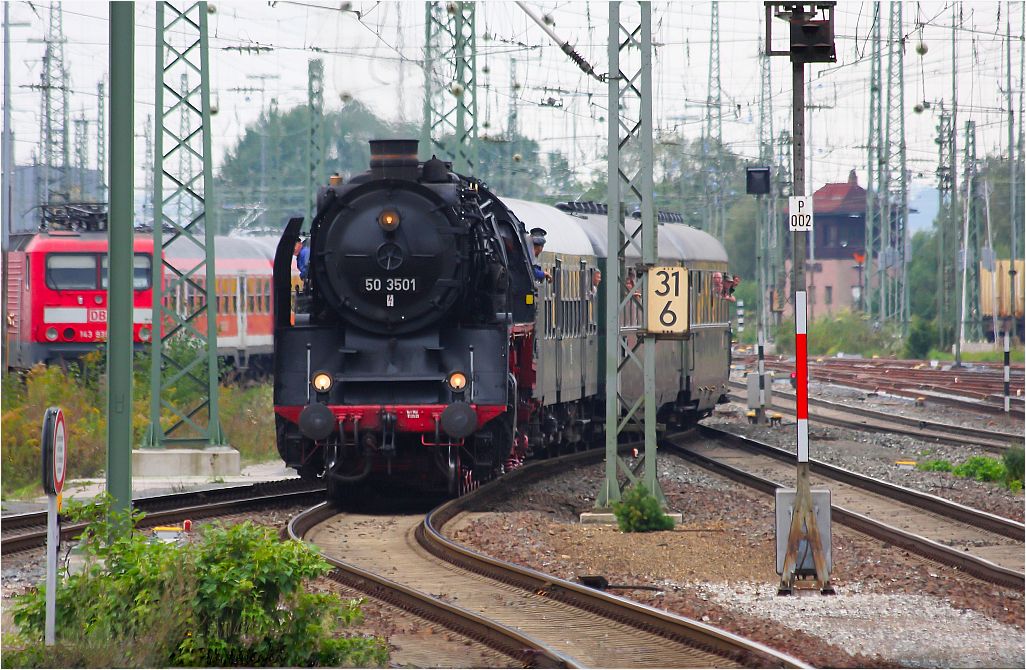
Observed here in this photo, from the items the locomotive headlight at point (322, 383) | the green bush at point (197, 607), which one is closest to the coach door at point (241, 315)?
the locomotive headlight at point (322, 383)

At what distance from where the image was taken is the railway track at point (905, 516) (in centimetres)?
1441

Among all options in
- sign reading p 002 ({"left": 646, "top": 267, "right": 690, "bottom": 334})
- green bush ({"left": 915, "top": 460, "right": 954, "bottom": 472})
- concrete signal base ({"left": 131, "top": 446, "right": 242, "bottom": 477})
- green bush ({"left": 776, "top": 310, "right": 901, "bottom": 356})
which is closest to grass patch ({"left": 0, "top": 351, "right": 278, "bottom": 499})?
concrete signal base ({"left": 131, "top": 446, "right": 242, "bottom": 477})

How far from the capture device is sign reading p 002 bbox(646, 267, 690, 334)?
16.2 meters

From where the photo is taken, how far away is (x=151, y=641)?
855 centimetres

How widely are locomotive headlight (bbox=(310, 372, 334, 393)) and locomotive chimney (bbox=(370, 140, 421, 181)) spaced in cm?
223

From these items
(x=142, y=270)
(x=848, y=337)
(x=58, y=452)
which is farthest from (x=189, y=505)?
(x=848, y=337)

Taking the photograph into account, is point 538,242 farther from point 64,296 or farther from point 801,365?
point 64,296

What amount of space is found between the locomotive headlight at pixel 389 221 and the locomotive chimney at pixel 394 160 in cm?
46

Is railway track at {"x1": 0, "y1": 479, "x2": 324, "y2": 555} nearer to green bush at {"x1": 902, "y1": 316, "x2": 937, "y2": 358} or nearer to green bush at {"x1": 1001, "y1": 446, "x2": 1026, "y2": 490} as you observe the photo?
green bush at {"x1": 1001, "y1": 446, "x2": 1026, "y2": 490}

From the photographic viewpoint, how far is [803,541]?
469 inches

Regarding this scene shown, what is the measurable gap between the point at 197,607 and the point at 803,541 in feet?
17.1

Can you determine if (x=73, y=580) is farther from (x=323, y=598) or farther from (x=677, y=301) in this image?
(x=677, y=301)

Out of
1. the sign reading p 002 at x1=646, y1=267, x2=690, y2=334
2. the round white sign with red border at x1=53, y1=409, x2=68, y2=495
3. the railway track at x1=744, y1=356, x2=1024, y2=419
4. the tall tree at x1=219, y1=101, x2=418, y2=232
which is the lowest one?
the railway track at x1=744, y1=356, x2=1024, y2=419

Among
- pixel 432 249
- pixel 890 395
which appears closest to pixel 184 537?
pixel 432 249
